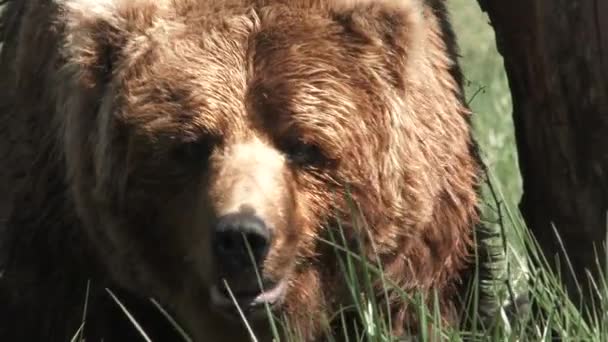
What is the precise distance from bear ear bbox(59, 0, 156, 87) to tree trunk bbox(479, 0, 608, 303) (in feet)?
3.60

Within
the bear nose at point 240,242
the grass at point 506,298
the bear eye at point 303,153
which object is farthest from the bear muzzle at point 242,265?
the bear eye at point 303,153

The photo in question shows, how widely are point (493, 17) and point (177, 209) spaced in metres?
1.17

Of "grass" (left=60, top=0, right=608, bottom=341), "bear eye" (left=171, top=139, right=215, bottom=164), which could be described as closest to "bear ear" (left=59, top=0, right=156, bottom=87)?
"bear eye" (left=171, top=139, right=215, bottom=164)

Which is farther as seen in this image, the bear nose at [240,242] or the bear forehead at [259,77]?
the bear forehead at [259,77]

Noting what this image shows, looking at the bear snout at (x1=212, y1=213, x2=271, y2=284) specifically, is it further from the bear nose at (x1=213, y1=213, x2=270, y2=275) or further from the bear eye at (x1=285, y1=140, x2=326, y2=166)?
the bear eye at (x1=285, y1=140, x2=326, y2=166)

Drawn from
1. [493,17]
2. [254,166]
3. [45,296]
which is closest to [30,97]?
[45,296]

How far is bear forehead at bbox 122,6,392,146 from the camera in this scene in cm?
443

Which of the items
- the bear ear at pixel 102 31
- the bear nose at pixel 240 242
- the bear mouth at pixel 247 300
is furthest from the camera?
the bear ear at pixel 102 31

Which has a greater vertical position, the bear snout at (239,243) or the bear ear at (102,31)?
the bear ear at (102,31)

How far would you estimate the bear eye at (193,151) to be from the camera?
4.45 m

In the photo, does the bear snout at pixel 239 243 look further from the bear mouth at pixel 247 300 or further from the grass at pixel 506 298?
the grass at pixel 506 298

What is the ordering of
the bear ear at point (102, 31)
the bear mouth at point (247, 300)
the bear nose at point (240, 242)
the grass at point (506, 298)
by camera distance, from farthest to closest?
the bear ear at point (102, 31)
the bear mouth at point (247, 300)
the bear nose at point (240, 242)
the grass at point (506, 298)

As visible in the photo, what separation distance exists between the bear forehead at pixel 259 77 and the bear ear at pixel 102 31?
107 mm

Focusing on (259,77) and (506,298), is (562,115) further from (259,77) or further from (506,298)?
(259,77)
